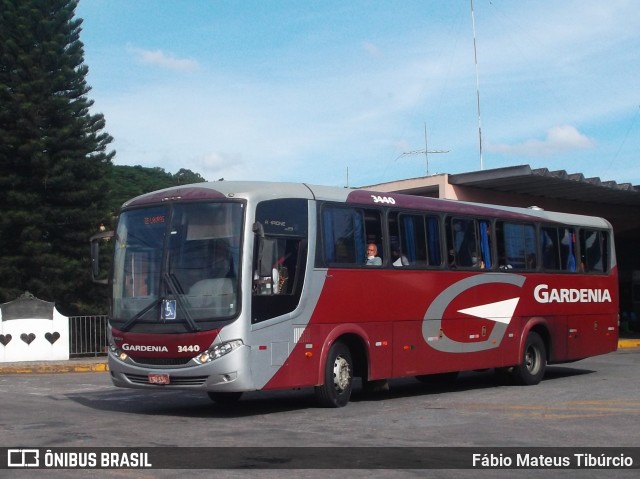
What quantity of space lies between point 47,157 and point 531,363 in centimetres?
2662

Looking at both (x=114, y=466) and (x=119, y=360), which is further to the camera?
(x=119, y=360)

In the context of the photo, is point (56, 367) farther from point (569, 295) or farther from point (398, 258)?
point (569, 295)

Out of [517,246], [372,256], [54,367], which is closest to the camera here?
[372,256]

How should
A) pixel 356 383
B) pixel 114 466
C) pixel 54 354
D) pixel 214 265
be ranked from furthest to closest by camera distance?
pixel 54 354 < pixel 356 383 < pixel 214 265 < pixel 114 466

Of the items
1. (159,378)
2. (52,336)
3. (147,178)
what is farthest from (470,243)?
(147,178)

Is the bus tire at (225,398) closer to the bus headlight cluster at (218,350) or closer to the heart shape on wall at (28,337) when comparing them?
the bus headlight cluster at (218,350)

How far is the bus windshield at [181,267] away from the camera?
1265 cm

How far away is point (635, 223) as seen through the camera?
38.3m

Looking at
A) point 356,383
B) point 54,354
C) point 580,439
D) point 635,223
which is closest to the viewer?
point 580,439

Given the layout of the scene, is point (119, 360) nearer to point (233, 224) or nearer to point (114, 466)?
point (233, 224)

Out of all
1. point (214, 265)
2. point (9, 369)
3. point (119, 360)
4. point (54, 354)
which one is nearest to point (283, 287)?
point (214, 265)

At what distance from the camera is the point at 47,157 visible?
39781 millimetres

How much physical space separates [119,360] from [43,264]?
Answer: 27484mm

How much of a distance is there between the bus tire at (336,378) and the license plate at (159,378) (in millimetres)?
2175
